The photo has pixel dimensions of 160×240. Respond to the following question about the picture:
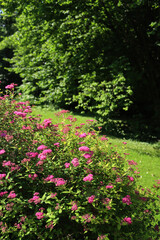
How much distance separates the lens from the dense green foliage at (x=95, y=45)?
31.6 feet

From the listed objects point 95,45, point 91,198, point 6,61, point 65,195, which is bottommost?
point 65,195

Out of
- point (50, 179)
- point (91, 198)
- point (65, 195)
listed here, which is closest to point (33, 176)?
point (50, 179)

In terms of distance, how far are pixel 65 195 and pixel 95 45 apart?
9269 mm

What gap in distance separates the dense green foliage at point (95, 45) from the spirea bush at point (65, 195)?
22.3 feet

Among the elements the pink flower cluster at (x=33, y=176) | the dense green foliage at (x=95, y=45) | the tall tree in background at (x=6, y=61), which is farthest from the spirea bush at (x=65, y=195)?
the tall tree in background at (x=6, y=61)

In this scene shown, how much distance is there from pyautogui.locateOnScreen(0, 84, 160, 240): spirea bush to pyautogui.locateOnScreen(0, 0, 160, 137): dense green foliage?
6812 millimetres

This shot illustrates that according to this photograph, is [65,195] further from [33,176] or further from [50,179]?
[33,176]

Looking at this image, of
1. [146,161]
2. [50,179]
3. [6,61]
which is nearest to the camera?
[50,179]

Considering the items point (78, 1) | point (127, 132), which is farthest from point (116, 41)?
point (127, 132)

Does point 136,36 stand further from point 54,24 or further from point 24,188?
point 24,188

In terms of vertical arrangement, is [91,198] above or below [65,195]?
above

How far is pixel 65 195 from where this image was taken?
2461 mm

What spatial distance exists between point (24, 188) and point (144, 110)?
1234 cm

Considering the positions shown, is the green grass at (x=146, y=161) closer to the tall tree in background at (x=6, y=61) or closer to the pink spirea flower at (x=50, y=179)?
the pink spirea flower at (x=50, y=179)
